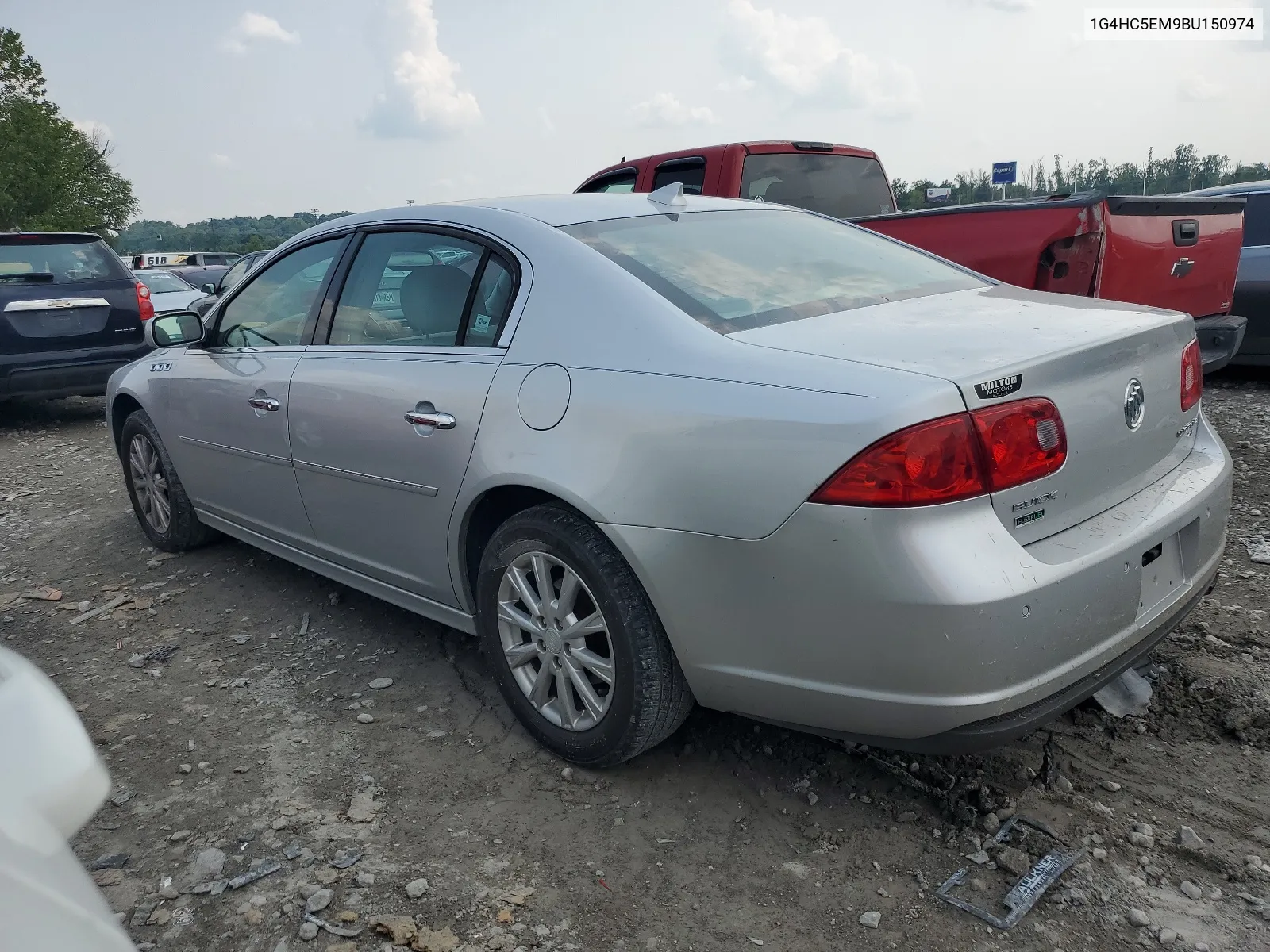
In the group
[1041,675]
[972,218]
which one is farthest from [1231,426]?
[1041,675]

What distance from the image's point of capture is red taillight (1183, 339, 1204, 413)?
9.03 ft

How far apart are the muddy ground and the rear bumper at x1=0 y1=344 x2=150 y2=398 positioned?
5.55 m

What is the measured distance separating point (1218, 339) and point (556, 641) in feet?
13.9

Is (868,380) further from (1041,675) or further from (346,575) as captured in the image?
(346,575)

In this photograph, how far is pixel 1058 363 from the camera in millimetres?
2260

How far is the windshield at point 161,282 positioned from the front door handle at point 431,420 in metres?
15.1

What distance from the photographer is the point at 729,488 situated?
227 centimetres

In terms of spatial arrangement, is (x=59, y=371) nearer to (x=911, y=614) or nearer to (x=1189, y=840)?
(x=911, y=614)

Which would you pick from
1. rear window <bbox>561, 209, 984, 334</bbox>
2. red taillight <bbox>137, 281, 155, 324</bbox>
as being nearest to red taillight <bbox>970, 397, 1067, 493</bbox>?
rear window <bbox>561, 209, 984, 334</bbox>

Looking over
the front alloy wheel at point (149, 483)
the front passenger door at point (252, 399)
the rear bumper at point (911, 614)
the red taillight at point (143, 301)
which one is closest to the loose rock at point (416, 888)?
the rear bumper at point (911, 614)

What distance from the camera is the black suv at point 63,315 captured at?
841cm

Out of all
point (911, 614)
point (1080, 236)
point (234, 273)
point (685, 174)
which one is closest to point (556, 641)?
point (911, 614)

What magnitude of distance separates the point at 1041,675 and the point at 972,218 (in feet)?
11.1

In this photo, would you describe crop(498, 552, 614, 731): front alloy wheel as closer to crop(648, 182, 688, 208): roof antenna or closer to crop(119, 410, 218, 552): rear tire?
crop(648, 182, 688, 208): roof antenna
